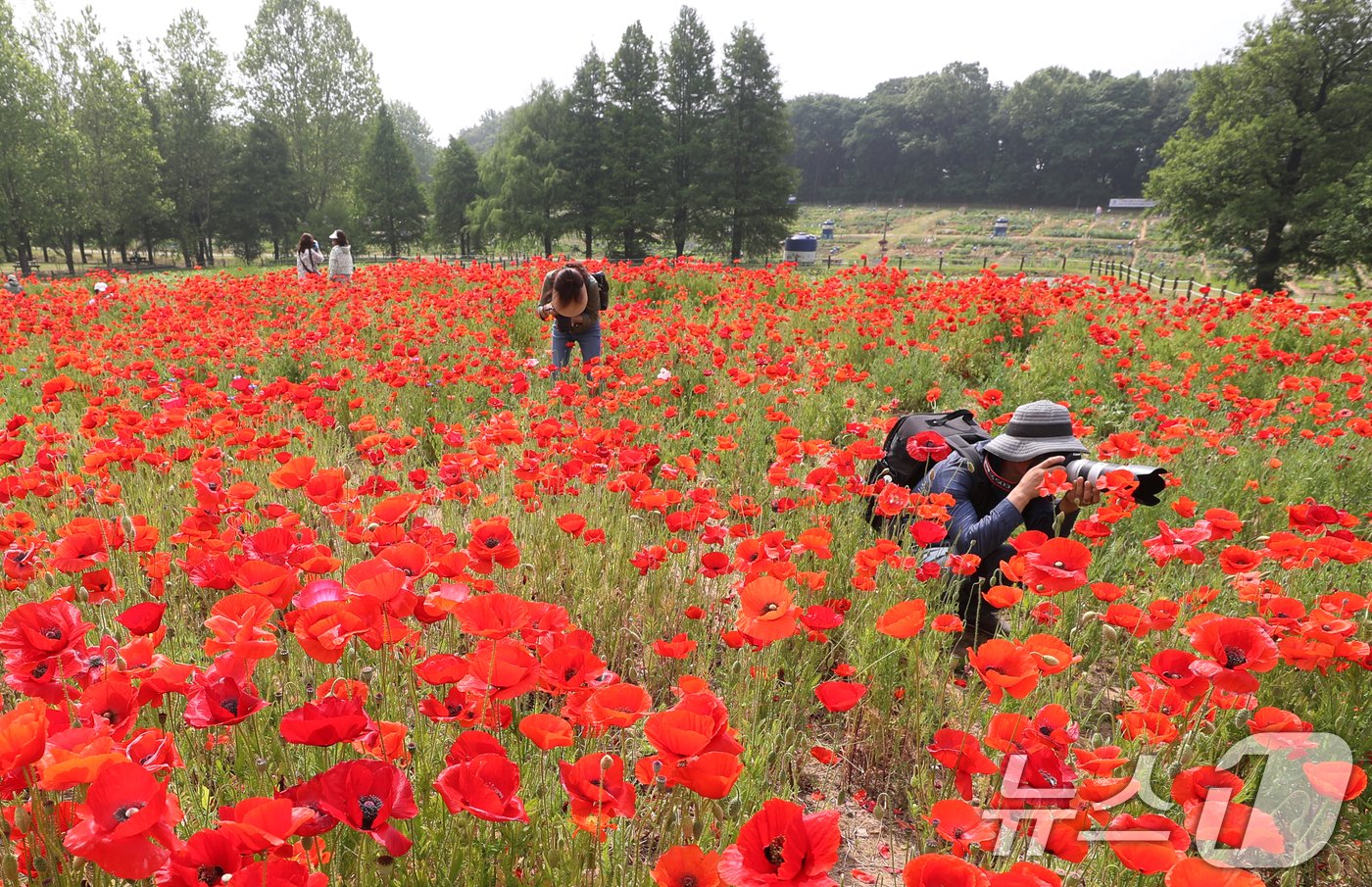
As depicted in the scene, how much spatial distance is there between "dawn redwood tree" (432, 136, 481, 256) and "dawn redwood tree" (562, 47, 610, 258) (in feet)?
34.1

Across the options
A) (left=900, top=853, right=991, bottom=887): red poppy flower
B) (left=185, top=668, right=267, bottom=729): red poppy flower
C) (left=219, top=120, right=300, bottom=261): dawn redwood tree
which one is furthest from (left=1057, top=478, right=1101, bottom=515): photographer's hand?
(left=219, top=120, right=300, bottom=261): dawn redwood tree

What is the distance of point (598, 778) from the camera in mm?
1099

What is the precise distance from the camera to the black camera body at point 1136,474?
2.41m

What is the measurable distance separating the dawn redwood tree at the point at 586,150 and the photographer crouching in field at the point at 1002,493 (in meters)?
31.2

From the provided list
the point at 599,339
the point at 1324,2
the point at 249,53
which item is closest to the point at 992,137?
the point at 1324,2

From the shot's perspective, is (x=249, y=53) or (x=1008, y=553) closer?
(x=1008, y=553)

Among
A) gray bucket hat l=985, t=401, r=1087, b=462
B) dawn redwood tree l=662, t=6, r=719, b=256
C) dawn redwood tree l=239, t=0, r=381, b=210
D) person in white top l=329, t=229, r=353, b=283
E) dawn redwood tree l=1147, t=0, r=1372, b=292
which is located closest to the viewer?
gray bucket hat l=985, t=401, r=1087, b=462

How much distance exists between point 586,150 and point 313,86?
17.6 metres

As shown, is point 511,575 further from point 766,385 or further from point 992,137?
point 992,137

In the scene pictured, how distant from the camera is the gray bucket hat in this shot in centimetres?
291

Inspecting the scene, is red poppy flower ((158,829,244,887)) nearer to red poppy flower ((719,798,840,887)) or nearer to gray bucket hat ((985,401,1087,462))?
red poppy flower ((719,798,840,887))

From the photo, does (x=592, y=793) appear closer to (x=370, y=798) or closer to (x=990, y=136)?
(x=370, y=798)

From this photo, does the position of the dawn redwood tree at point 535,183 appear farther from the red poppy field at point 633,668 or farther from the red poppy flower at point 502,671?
the red poppy flower at point 502,671

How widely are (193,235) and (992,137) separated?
9342cm
